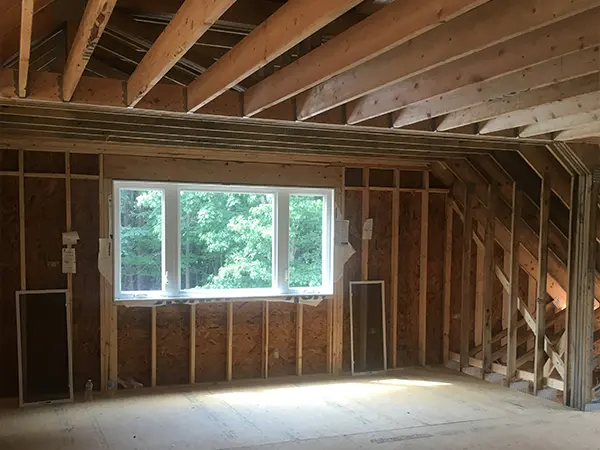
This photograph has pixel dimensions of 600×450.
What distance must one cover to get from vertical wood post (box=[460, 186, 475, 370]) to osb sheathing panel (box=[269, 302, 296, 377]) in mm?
1854

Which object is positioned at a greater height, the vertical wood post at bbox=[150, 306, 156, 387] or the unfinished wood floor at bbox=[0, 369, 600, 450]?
the vertical wood post at bbox=[150, 306, 156, 387]

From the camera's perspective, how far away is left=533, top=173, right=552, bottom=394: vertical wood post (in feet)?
17.2

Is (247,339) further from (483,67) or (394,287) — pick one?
(483,67)

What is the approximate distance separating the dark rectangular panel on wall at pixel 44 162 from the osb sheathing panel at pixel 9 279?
191 millimetres

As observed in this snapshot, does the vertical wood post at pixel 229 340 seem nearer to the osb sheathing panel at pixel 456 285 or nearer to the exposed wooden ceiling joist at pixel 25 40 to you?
the osb sheathing panel at pixel 456 285

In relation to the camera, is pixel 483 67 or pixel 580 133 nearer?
pixel 483 67

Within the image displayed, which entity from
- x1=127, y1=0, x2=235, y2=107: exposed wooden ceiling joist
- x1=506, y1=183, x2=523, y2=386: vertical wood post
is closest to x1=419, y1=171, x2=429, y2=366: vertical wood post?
x1=506, y1=183, x2=523, y2=386: vertical wood post

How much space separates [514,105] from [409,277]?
3.34 m

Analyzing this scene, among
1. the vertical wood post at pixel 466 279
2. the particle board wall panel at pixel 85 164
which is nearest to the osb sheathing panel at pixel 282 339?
the vertical wood post at pixel 466 279

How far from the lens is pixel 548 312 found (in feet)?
20.4

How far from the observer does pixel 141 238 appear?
5.54 m

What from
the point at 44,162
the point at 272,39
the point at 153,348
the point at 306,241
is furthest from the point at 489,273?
the point at 44,162

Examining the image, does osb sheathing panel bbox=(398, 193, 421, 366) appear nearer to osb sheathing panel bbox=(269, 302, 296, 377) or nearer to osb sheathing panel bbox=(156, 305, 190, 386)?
osb sheathing panel bbox=(269, 302, 296, 377)

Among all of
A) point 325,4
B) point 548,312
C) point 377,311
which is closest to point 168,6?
point 325,4
